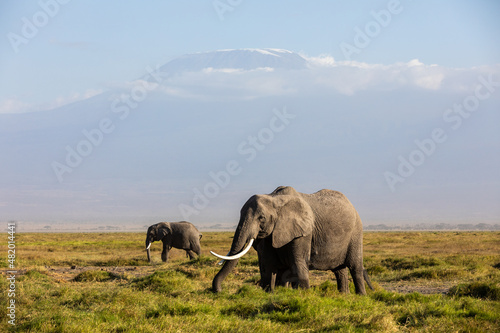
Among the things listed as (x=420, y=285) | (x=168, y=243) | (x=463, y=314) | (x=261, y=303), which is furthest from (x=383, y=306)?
(x=168, y=243)

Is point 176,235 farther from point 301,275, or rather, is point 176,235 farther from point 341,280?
point 301,275

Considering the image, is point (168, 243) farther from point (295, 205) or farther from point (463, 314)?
point (463, 314)

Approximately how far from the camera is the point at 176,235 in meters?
35.4

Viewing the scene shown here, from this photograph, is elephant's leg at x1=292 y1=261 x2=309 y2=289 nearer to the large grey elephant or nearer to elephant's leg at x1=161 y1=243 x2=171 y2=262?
the large grey elephant

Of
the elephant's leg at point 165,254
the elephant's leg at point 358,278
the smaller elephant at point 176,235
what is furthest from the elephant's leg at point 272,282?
the smaller elephant at point 176,235

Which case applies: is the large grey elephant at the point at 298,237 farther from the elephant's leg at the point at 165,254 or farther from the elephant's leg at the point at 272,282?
the elephant's leg at the point at 165,254

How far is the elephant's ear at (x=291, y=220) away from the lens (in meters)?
13.0

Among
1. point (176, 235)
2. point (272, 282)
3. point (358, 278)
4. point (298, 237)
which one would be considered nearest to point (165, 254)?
point (176, 235)

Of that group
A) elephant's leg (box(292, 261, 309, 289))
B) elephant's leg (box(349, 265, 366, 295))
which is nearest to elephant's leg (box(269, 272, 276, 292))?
elephant's leg (box(292, 261, 309, 289))

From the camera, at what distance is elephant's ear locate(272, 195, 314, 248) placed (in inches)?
512

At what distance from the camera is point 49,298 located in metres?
13.3

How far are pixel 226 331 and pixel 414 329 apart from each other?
3.44 metres

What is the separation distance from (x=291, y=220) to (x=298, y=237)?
0.45m

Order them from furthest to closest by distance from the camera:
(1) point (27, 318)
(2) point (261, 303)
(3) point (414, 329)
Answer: (2) point (261, 303), (1) point (27, 318), (3) point (414, 329)
